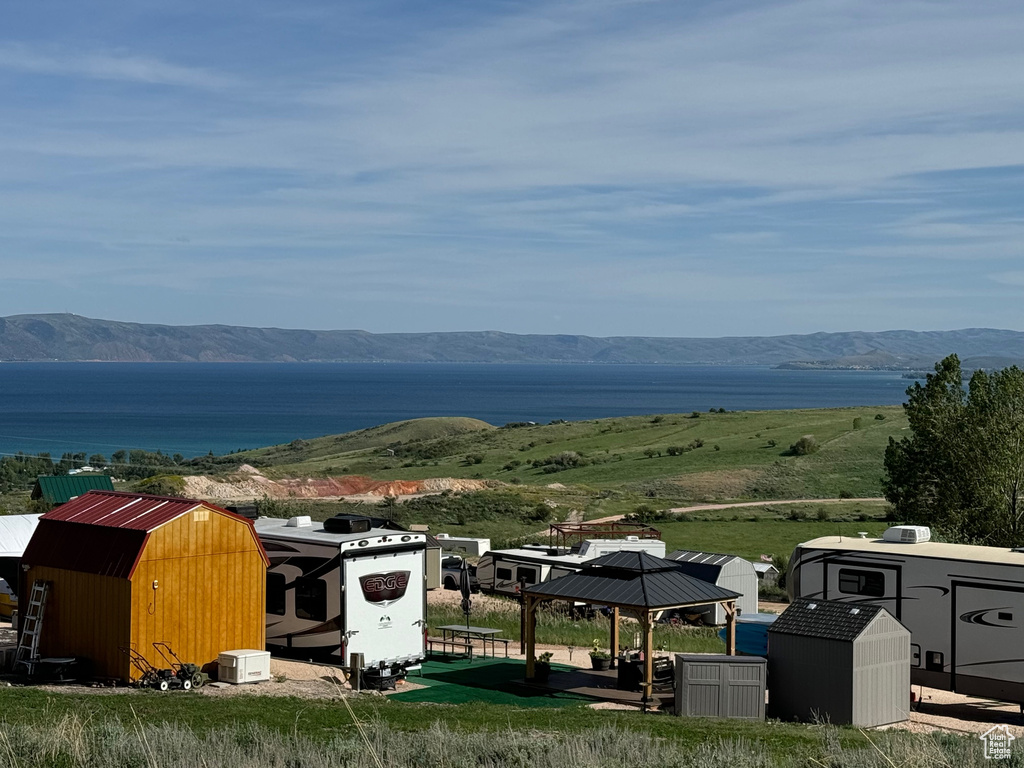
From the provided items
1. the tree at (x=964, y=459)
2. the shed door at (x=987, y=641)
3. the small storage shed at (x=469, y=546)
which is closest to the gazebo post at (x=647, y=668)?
the shed door at (x=987, y=641)

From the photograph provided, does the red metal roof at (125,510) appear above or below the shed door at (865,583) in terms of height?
above

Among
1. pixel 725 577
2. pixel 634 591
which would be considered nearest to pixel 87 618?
pixel 634 591

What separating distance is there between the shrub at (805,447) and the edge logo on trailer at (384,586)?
5158cm

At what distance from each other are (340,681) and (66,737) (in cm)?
852

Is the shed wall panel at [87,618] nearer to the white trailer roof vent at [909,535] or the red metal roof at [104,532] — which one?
the red metal roof at [104,532]

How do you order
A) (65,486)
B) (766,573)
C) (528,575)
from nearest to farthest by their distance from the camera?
1. (528,575)
2. (766,573)
3. (65,486)

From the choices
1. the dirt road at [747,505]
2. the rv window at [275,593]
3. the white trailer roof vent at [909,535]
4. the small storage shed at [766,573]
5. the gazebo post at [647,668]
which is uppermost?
the white trailer roof vent at [909,535]

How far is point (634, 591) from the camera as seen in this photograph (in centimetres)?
1945

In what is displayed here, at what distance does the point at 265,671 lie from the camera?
60.8 ft

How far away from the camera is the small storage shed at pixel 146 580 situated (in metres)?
18.0

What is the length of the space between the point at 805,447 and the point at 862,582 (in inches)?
1951

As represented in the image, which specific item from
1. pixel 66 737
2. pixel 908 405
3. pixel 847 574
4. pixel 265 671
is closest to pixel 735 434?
pixel 908 405

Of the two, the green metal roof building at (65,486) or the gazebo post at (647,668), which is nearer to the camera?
the gazebo post at (647,668)

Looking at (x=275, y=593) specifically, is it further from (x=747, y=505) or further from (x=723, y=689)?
(x=747, y=505)
